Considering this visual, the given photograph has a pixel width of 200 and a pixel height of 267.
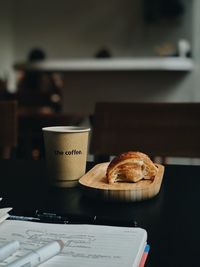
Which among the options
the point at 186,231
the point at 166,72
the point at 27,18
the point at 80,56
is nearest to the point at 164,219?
the point at 186,231

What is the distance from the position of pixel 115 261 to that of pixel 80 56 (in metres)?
6.20

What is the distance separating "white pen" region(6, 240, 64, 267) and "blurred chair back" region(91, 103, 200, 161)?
80cm

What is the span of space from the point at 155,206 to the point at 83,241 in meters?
0.19

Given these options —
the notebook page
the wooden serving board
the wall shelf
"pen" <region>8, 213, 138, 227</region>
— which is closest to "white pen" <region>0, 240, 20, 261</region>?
the notebook page

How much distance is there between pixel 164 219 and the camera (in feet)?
1.93

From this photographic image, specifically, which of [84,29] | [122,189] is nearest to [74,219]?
[122,189]

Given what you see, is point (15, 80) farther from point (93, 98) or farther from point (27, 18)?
point (93, 98)

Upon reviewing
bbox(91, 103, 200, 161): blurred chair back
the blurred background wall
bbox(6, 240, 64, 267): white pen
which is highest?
the blurred background wall

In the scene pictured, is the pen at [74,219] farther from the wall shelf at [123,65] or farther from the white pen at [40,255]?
the wall shelf at [123,65]

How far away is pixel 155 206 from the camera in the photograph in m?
0.65

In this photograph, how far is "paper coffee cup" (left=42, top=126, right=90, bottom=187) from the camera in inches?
29.7

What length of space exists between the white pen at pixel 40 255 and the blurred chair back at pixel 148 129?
804 mm

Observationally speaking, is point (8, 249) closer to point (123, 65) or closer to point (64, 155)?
point (64, 155)

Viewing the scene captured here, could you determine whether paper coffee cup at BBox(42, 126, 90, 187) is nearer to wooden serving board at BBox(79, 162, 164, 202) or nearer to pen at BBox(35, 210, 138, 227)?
wooden serving board at BBox(79, 162, 164, 202)
